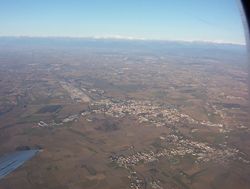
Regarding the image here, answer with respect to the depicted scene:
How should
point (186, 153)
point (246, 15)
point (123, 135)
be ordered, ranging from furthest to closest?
point (123, 135), point (186, 153), point (246, 15)

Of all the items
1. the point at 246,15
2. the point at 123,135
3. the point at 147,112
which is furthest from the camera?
the point at 147,112

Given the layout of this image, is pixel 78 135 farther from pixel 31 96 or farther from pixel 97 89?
pixel 97 89

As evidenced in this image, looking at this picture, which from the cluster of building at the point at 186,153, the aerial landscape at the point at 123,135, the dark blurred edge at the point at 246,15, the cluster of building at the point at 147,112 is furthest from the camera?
the cluster of building at the point at 147,112

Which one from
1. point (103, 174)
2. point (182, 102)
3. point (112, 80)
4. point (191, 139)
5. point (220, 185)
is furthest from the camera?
point (112, 80)

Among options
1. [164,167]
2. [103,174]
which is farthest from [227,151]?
[103,174]

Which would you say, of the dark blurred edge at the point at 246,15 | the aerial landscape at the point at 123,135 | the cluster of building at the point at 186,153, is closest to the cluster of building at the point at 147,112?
the aerial landscape at the point at 123,135

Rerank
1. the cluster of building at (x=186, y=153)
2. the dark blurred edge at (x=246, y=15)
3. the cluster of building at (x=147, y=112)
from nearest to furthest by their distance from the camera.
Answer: the dark blurred edge at (x=246, y=15) < the cluster of building at (x=186, y=153) < the cluster of building at (x=147, y=112)

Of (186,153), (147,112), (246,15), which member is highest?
(246,15)

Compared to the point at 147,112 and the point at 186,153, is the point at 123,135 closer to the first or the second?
the point at 186,153

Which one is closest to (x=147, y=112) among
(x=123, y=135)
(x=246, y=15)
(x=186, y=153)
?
(x=123, y=135)

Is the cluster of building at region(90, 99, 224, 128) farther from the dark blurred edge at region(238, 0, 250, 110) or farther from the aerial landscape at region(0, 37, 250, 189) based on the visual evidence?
the dark blurred edge at region(238, 0, 250, 110)

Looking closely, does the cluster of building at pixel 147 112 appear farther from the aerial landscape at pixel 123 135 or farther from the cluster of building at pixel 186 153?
the cluster of building at pixel 186 153
